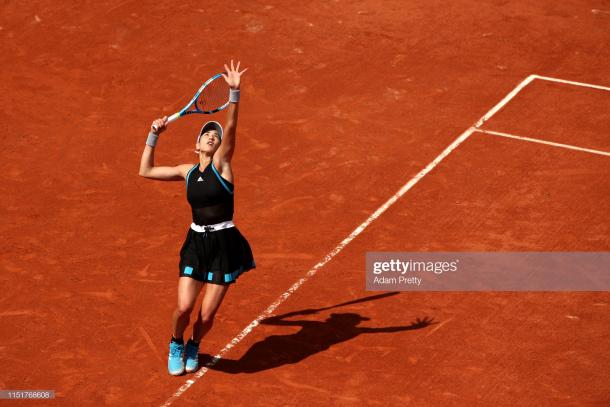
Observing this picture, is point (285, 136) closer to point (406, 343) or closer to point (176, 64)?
point (176, 64)

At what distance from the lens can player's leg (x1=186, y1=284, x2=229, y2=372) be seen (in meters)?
12.6

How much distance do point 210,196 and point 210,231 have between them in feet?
1.36

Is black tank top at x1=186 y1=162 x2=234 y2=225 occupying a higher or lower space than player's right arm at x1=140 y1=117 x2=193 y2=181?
lower

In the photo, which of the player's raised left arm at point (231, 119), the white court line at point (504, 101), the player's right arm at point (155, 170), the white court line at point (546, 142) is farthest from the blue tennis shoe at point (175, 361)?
the white court line at point (504, 101)

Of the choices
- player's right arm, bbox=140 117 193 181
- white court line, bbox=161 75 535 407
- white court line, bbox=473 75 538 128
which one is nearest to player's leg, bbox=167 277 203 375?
white court line, bbox=161 75 535 407

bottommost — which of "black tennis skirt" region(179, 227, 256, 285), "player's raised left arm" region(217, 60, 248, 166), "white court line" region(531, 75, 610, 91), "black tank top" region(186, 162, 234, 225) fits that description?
"black tennis skirt" region(179, 227, 256, 285)

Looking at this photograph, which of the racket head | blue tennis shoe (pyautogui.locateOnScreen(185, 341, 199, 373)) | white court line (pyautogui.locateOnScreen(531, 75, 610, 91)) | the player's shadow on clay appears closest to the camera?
blue tennis shoe (pyautogui.locateOnScreen(185, 341, 199, 373))

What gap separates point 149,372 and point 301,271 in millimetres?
2950

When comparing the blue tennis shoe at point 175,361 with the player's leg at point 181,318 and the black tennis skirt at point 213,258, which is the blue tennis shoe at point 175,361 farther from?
the black tennis skirt at point 213,258

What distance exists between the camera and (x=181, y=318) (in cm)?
1262

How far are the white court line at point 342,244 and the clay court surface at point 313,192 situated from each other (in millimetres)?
80

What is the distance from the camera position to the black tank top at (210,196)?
12.6 meters

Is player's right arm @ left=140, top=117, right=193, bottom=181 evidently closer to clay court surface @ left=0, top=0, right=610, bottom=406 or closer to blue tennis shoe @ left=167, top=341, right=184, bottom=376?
blue tennis shoe @ left=167, top=341, right=184, bottom=376

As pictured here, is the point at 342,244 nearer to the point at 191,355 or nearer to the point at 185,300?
the point at 191,355
